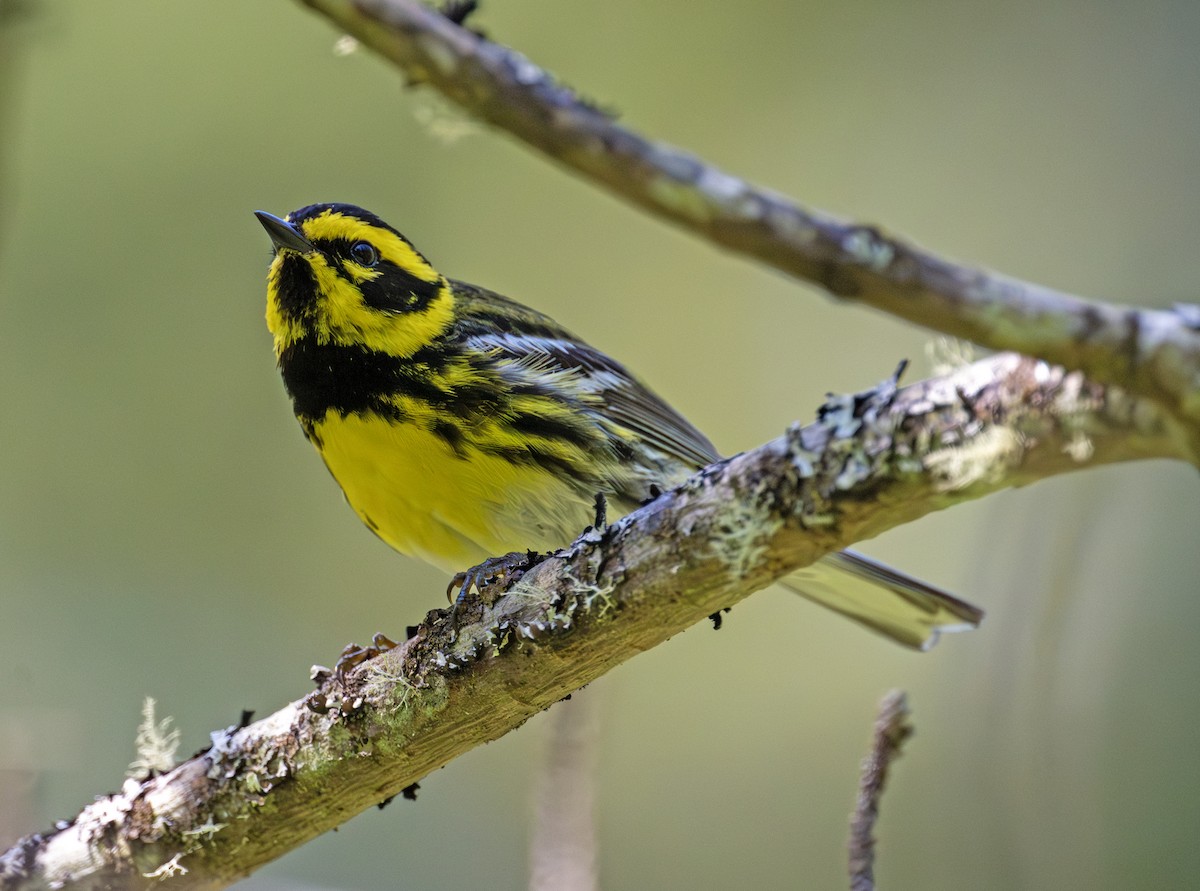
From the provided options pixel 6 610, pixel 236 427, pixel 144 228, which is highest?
pixel 144 228

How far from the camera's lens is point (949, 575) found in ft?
16.3

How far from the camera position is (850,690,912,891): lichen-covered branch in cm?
203

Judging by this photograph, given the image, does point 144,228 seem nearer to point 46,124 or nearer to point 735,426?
point 46,124

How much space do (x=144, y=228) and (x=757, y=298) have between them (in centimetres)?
341

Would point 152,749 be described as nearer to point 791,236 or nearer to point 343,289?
point 343,289

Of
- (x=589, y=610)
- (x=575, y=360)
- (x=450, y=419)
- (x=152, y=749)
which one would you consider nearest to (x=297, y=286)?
(x=450, y=419)

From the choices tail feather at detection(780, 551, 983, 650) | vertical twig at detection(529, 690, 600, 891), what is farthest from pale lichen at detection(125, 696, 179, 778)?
tail feather at detection(780, 551, 983, 650)

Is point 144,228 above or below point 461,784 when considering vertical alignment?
above

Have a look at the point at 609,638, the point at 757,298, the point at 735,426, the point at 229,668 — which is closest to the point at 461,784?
the point at 229,668

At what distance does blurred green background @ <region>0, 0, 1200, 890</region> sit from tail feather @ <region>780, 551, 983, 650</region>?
1.76m

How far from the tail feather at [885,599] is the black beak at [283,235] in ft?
5.00

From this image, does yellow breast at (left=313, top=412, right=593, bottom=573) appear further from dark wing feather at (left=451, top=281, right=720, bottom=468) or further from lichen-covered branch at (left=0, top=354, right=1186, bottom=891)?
lichen-covered branch at (left=0, top=354, right=1186, bottom=891)

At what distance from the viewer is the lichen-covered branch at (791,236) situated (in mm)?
1069

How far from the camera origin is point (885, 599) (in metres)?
3.02
